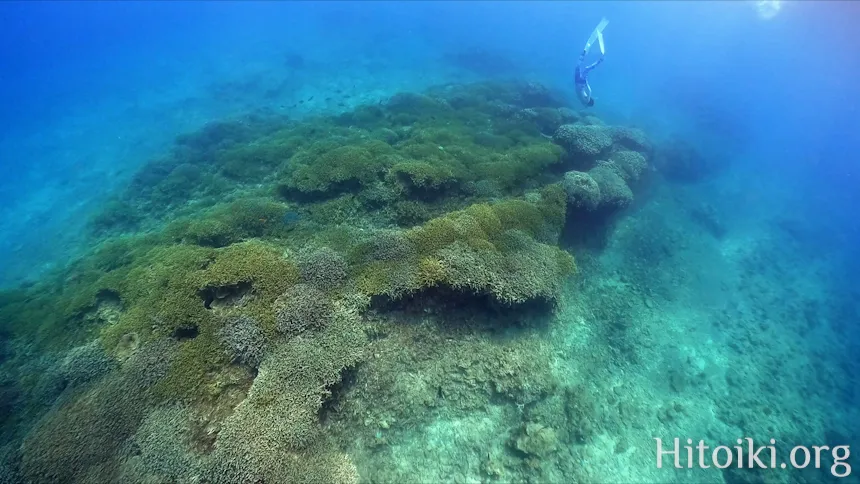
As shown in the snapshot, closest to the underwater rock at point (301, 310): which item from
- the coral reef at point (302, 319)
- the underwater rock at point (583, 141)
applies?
the coral reef at point (302, 319)

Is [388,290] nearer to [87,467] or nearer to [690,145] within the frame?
[87,467]

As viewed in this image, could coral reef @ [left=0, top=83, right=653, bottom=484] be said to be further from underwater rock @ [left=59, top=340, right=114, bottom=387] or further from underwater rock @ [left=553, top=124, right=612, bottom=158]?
underwater rock @ [left=553, top=124, right=612, bottom=158]

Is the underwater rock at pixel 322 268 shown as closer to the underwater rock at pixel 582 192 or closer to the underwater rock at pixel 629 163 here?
the underwater rock at pixel 582 192

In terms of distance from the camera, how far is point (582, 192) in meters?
13.8

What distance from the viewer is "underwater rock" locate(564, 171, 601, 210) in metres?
13.8

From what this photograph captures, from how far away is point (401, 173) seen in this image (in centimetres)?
1340

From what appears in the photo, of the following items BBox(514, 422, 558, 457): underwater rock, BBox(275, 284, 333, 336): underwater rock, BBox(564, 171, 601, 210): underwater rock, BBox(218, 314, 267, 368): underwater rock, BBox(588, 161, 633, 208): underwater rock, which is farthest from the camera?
BBox(588, 161, 633, 208): underwater rock

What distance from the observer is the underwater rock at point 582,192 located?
13.8 m

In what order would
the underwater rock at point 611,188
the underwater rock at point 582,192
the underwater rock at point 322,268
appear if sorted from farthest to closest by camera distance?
the underwater rock at point 611,188
the underwater rock at point 582,192
the underwater rock at point 322,268

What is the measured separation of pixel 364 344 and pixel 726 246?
1791cm

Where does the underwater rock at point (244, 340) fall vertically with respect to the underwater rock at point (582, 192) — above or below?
below

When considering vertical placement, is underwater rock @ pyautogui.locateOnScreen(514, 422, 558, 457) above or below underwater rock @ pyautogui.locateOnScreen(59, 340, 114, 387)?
Answer: above

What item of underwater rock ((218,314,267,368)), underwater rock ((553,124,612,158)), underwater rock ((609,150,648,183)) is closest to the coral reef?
underwater rock ((218,314,267,368))

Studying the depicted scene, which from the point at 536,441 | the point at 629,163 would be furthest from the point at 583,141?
the point at 536,441
